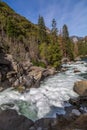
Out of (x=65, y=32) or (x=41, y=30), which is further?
(x=65, y=32)

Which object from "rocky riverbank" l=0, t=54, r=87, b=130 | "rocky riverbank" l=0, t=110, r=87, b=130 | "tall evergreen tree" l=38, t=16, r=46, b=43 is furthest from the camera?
"tall evergreen tree" l=38, t=16, r=46, b=43

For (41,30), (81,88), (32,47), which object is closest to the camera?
(81,88)

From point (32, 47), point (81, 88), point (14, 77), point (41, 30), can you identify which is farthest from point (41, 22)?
point (81, 88)

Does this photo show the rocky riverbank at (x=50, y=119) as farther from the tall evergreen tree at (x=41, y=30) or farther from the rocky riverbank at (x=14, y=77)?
the tall evergreen tree at (x=41, y=30)

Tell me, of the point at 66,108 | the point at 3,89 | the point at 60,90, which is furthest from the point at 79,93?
the point at 3,89

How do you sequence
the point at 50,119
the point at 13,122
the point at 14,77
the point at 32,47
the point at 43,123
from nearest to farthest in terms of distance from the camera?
the point at 13,122 → the point at 43,123 → the point at 50,119 → the point at 14,77 → the point at 32,47

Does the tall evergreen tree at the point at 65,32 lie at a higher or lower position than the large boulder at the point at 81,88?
higher

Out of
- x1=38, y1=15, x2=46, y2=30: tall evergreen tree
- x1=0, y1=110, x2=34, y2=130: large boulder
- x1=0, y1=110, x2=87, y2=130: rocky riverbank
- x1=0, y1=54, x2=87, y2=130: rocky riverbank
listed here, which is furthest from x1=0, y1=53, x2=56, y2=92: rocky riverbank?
x1=38, y1=15, x2=46, y2=30: tall evergreen tree

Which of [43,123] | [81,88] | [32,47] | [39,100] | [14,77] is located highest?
[32,47]

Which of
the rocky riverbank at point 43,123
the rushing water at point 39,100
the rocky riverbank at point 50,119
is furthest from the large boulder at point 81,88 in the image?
the rocky riverbank at point 43,123

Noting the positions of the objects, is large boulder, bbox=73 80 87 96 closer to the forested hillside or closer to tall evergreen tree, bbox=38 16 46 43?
the forested hillside

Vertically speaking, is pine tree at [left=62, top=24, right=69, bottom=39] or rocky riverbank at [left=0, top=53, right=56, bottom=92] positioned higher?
pine tree at [left=62, top=24, right=69, bottom=39]

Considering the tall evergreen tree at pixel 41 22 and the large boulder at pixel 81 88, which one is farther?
the tall evergreen tree at pixel 41 22

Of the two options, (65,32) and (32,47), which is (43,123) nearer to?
(32,47)
